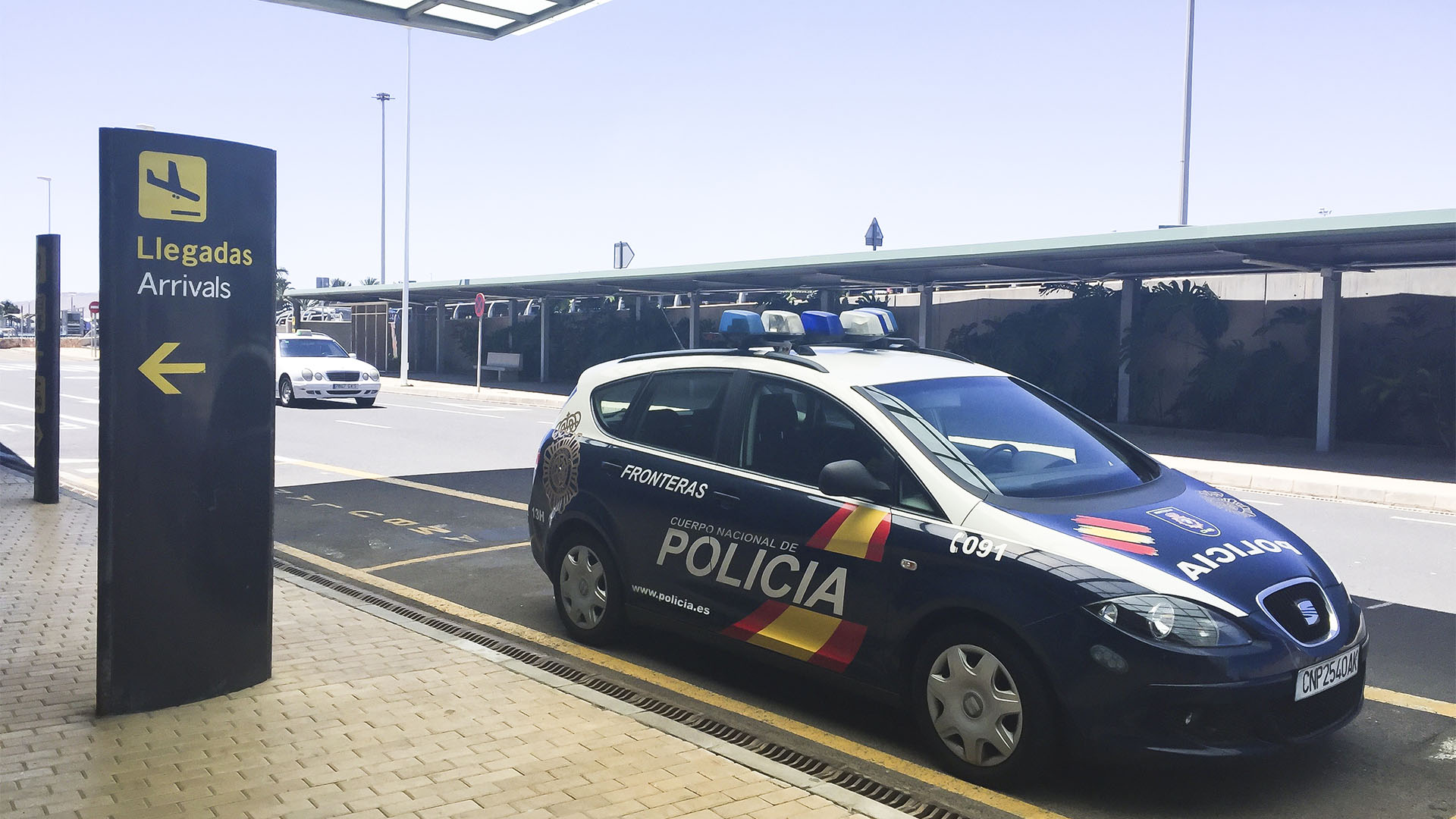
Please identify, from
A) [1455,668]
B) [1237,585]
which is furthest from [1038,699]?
[1455,668]

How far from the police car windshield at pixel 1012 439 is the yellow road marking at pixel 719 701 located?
3.63 feet

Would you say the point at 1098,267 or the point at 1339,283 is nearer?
the point at 1339,283

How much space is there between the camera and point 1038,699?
13.2ft

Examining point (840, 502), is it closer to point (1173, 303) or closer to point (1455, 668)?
point (1455, 668)

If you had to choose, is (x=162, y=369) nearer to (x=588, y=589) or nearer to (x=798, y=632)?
(x=588, y=589)

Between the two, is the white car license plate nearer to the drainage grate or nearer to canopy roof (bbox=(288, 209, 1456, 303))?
the drainage grate

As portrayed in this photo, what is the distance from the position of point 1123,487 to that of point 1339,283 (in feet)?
50.6

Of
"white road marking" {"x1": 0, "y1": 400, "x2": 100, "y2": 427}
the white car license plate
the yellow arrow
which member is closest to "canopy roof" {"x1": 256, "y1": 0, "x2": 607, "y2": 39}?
the yellow arrow

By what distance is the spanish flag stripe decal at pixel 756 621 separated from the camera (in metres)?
4.98

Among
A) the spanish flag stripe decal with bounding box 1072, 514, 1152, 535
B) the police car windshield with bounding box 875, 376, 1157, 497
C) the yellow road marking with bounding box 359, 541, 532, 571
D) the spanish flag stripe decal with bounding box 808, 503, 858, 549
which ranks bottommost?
the yellow road marking with bounding box 359, 541, 532, 571

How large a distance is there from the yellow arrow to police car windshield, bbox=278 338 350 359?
21.1m

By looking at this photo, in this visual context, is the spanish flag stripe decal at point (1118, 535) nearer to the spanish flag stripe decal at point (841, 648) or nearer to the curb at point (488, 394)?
the spanish flag stripe decal at point (841, 648)

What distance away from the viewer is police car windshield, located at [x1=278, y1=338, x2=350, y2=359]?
24.8 metres

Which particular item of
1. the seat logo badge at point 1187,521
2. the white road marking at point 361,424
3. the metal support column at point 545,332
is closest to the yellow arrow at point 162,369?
the seat logo badge at point 1187,521
